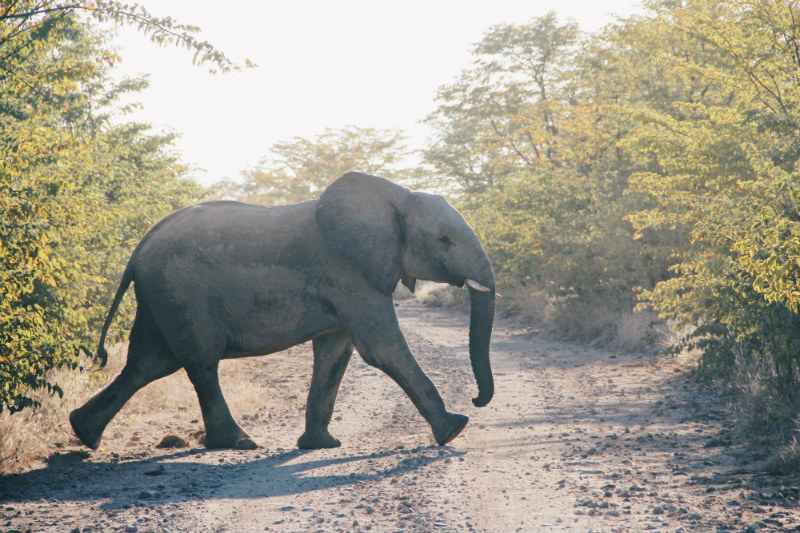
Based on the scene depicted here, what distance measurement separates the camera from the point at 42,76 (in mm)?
10062

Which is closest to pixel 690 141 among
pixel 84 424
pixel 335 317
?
pixel 335 317

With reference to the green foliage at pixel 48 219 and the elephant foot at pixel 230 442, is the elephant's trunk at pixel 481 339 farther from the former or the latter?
the green foliage at pixel 48 219

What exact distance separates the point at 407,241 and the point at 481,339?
1296mm

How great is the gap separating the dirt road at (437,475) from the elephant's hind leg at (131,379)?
285mm

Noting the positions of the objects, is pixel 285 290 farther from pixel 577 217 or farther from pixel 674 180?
pixel 577 217

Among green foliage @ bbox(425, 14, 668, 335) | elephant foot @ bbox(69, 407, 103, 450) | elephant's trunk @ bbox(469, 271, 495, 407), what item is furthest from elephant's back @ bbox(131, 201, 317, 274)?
green foliage @ bbox(425, 14, 668, 335)

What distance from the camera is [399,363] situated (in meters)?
7.38

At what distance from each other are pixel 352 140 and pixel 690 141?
4249 cm

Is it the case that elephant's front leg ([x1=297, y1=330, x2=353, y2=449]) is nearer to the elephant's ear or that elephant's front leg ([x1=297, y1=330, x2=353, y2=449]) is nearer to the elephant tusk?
the elephant's ear

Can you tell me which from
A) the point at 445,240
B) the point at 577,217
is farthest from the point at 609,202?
the point at 445,240

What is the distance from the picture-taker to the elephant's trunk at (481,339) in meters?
7.52

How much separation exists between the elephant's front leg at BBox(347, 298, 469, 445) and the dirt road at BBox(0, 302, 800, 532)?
273mm

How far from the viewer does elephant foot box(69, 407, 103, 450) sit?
7.41 metres

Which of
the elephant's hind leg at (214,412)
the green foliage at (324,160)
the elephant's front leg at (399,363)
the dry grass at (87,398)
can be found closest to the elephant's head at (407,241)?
the elephant's front leg at (399,363)
